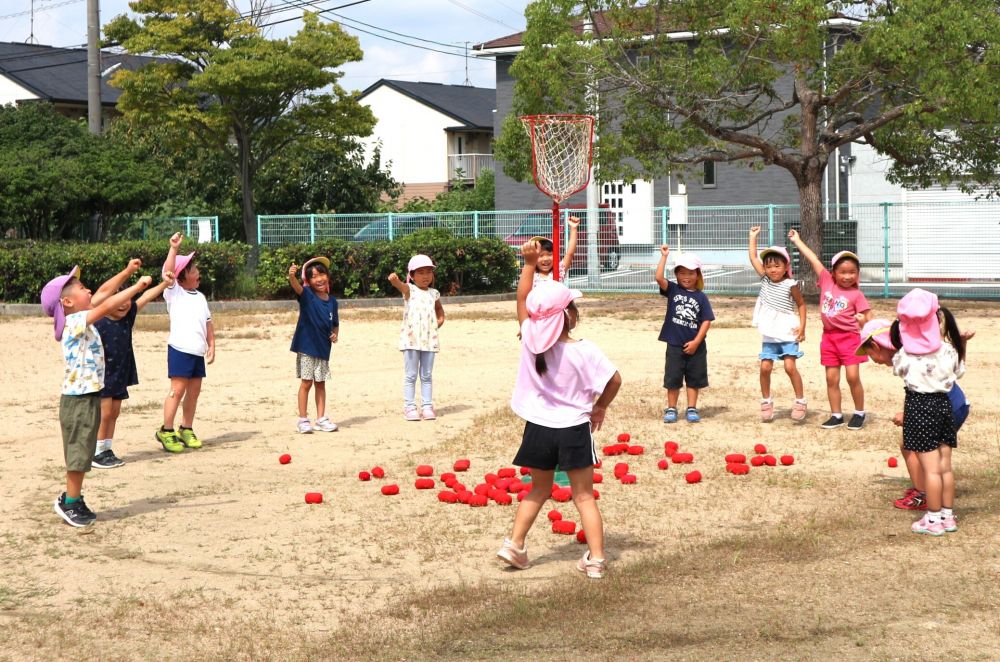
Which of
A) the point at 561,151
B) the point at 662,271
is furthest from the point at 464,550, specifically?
the point at 561,151

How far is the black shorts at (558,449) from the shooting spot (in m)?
6.29

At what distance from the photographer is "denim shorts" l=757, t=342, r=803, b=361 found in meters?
10.8

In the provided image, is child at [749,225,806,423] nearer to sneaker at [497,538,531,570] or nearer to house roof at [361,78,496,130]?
sneaker at [497,538,531,570]

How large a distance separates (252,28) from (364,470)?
2537 cm

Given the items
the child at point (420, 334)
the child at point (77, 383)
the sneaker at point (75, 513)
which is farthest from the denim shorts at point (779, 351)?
the sneaker at point (75, 513)

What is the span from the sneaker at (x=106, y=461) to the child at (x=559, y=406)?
4072mm

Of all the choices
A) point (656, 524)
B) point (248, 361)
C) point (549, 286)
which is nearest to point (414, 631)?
point (549, 286)

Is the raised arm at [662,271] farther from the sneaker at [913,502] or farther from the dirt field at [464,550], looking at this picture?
the sneaker at [913,502]

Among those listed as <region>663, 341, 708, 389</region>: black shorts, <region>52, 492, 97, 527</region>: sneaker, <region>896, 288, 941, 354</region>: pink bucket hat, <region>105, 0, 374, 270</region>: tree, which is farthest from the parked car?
<region>896, 288, 941, 354</region>: pink bucket hat


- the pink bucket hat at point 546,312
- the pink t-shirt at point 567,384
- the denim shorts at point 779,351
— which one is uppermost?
the pink bucket hat at point 546,312

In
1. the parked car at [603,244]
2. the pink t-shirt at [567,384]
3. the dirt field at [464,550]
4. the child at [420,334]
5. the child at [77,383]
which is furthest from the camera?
the parked car at [603,244]

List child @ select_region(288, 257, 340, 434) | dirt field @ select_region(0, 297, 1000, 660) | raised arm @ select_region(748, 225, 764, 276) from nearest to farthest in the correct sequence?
dirt field @ select_region(0, 297, 1000, 660) → raised arm @ select_region(748, 225, 764, 276) → child @ select_region(288, 257, 340, 434)

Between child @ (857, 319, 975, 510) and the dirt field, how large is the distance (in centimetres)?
19

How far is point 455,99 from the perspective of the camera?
5541cm
